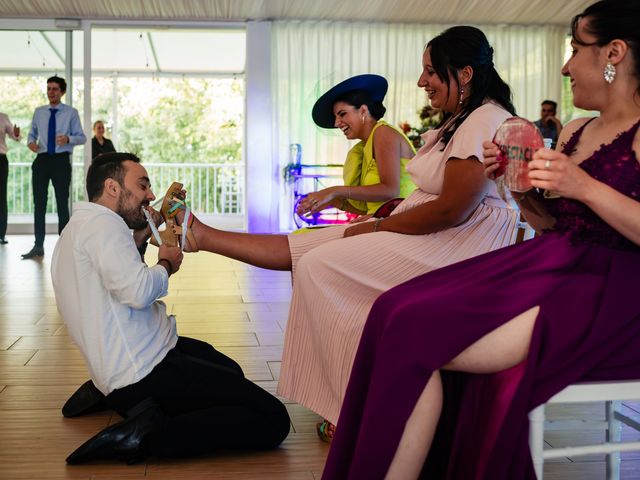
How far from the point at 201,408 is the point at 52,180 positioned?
19.4ft

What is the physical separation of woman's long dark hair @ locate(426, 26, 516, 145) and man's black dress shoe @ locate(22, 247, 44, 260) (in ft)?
18.3

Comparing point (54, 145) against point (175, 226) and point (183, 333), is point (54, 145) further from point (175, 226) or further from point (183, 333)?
point (175, 226)

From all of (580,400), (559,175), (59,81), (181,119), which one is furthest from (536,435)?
(181,119)

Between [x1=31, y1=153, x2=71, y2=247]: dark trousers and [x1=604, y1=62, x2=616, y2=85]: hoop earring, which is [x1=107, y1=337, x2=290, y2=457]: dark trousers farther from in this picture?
[x1=31, y1=153, x2=71, y2=247]: dark trousers

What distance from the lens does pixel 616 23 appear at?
1.48 meters

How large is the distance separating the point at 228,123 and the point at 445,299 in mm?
13687

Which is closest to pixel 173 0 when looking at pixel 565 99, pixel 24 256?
pixel 24 256

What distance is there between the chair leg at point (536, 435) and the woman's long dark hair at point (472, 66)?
1137 mm

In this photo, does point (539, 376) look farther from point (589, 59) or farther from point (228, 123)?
point (228, 123)

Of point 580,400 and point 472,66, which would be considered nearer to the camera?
point 580,400

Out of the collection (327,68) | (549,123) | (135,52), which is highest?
(135,52)

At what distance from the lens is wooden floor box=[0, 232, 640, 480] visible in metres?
2.07

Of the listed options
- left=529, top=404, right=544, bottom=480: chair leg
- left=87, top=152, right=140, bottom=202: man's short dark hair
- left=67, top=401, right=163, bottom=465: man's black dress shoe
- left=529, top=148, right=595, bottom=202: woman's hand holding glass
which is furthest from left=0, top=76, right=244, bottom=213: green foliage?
left=529, top=404, right=544, bottom=480: chair leg

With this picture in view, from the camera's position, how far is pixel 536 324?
128 centimetres
